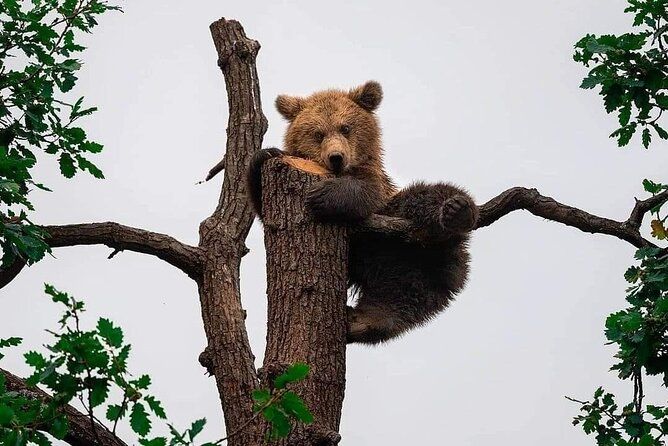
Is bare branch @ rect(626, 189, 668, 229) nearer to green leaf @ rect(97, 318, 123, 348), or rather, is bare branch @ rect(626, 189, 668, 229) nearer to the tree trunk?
the tree trunk

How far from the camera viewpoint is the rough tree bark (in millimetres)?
5633

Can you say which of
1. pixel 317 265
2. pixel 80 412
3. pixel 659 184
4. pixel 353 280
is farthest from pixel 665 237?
pixel 80 412

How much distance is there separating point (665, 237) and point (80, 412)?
3127mm

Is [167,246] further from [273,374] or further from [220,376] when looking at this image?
[273,374]

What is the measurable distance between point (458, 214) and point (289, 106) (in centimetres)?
220

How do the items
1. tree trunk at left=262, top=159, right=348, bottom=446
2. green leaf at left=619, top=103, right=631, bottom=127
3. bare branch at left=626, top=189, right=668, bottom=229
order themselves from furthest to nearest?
1. bare branch at left=626, top=189, right=668, bottom=229
2. tree trunk at left=262, top=159, right=348, bottom=446
3. green leaf at left=619, top=103, right=631, bottom=127

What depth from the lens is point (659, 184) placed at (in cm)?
553

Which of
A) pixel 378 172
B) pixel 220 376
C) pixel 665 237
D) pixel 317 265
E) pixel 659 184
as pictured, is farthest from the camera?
pixel 378 172

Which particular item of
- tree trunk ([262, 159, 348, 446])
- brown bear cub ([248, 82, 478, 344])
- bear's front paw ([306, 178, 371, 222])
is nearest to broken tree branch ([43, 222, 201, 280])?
brown bear cub ([248, 82, 478, 344])

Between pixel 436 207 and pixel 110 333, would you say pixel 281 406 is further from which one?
pixel 436 207

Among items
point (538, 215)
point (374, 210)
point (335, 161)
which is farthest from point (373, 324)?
point (538, 215)

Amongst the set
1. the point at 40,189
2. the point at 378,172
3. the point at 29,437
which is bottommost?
the point at 29,437

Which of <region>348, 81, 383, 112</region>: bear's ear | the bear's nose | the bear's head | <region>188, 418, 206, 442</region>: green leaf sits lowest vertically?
<region>188, 418, 206, 442</region>: green leaf

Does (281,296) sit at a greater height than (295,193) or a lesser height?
lesser
